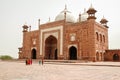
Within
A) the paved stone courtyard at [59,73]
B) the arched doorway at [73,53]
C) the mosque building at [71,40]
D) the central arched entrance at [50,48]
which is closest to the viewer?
the paved stone courtyard at [59,73]

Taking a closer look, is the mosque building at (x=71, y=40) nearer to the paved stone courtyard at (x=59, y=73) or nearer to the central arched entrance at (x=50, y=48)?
the central arched entrance at (x=50, y=48)

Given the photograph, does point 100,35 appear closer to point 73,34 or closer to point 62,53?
point 73,34

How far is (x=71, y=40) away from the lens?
27.0m

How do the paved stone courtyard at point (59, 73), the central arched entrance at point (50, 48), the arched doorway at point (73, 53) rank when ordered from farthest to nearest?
1. the central arched entrance at point (50, 48)
2. the arched doorway at point (73, 53)
3. the paved stone courtyard at point (59, 73)

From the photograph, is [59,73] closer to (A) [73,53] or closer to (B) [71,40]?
(B) [71,40]

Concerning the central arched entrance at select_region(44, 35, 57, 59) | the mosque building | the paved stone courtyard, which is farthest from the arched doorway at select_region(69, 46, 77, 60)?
the paved stone courtyard

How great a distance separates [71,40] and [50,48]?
611 cm

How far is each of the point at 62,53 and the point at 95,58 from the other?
5.36 m

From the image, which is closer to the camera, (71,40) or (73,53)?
(71,40)

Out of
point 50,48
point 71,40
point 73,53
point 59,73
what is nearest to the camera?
point 59,73

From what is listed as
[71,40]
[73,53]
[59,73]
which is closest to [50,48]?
[73,53]

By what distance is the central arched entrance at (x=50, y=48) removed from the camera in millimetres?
31297

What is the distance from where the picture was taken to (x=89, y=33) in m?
24.8

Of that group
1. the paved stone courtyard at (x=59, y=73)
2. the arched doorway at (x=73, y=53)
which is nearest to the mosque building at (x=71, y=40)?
the arched doorway at (x=73, y=53)
